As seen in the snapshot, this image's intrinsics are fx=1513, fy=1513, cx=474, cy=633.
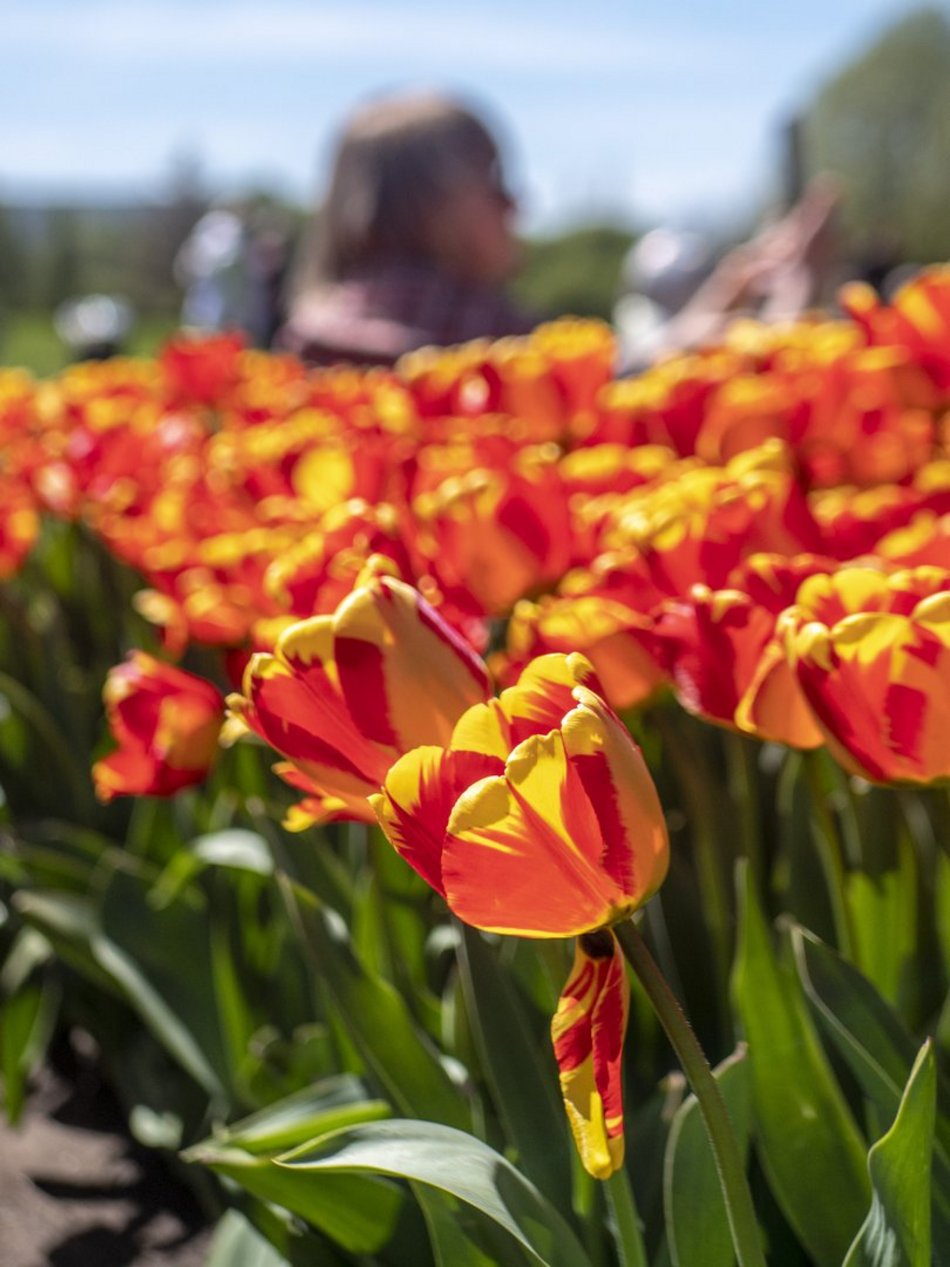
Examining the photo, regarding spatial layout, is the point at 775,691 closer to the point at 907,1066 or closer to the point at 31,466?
the point at 907,1066

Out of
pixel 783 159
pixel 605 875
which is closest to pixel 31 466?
pixel 605 875

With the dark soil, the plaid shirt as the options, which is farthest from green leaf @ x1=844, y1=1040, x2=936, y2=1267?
the plaid shirt

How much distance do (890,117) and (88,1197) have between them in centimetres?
3658

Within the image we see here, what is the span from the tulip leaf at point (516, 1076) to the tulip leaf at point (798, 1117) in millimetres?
134

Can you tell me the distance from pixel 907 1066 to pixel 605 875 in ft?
1.32

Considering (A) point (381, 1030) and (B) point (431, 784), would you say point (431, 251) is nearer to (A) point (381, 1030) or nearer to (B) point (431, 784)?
(A) point (381, 1030)

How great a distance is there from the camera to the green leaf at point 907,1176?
782mm

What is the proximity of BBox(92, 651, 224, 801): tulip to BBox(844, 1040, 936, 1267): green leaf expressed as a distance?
65cm

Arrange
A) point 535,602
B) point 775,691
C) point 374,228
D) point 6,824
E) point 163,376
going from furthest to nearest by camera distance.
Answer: point 374,228, point 163,376, point 6,824, point 535,602, point 775,691

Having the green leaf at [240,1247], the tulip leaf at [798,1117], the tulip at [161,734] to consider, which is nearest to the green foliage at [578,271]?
the tulip at [161,734]

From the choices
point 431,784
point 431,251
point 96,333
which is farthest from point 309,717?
point 96,333

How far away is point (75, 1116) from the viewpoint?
6.27ft

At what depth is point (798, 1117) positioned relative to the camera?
983mm

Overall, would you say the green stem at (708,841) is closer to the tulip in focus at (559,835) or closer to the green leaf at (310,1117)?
the green leaf at (310,1117)
